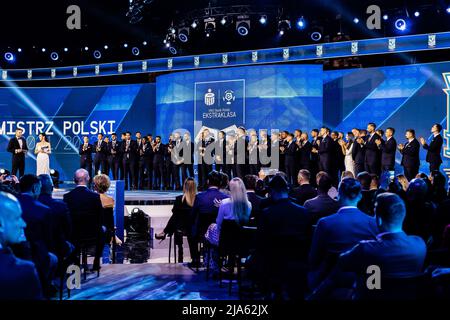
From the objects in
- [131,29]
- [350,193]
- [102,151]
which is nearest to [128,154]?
[102,151]

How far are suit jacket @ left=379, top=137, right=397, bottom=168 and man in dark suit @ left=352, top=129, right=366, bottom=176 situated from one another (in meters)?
0.45

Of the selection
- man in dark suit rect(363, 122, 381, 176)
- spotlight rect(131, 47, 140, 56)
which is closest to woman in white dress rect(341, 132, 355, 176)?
man in dark suit rect(363, 122, 381, 176)

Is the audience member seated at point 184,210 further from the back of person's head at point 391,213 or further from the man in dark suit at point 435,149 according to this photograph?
the man in dark suit at point 435,149

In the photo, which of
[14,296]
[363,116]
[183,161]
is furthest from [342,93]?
[14,296]

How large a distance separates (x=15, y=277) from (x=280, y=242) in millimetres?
2178

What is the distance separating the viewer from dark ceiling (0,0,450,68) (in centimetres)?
1423

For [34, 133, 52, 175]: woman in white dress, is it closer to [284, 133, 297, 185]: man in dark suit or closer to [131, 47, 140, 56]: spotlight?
[131, 47, 140, 56]: spotlight

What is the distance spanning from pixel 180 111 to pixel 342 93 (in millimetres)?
4972

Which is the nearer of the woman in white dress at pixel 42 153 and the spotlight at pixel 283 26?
the woman in white dress at pixel 42 153

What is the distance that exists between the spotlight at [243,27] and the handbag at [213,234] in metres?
10.0

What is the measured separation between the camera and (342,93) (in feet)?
48.4

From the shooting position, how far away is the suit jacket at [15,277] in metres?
1.98

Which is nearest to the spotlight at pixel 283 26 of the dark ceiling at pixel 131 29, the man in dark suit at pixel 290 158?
the dark ceiling at pixel 131 29
